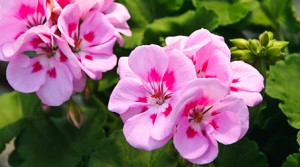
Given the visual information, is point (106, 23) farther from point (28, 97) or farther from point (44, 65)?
point (28, 97)

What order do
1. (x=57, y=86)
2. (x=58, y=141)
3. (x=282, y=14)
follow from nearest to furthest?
(x=57, y=86), (x=58, y=141), (x=282, y=14)

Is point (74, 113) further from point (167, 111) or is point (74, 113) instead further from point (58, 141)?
point (167, 111)

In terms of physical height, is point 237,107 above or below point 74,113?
above

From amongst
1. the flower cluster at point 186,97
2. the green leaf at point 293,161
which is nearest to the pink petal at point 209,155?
the flower cluster at point 186,97

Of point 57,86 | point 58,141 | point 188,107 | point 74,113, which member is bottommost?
point 58,141

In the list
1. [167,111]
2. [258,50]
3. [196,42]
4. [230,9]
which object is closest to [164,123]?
[167,111]

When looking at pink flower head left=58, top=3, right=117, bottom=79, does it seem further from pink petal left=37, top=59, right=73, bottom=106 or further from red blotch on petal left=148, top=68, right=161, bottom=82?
red blotch on petal left=148, top=68, right=161, bottom=82
